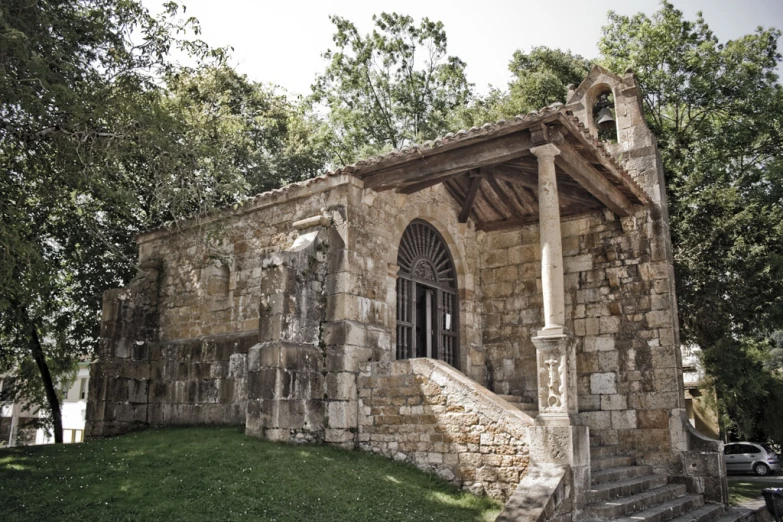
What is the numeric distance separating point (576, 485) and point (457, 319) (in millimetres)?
4963

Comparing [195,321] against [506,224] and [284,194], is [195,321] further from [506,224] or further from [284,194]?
[506,224]

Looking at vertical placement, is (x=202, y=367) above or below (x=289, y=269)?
below

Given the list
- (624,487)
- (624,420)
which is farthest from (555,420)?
(624,420)

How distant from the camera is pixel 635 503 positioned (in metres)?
7.88

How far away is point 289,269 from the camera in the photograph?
9359 mm

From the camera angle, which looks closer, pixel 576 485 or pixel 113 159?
pixel 576 485

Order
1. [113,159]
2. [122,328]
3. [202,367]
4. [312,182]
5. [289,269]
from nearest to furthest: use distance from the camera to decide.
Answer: [113,159] < [289,269] < [312,182] < [202,367] < [122,328]

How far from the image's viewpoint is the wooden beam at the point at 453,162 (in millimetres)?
8844

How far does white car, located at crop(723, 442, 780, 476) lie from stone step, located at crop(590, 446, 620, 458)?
1273 centimetres

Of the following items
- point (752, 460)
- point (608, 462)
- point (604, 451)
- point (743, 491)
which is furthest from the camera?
point (752, 460)

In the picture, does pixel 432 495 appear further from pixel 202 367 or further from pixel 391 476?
pixel 202 367

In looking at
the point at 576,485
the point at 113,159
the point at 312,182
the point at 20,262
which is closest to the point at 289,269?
the point at 312,182

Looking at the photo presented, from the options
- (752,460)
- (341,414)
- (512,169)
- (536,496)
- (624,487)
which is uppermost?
(512,169)

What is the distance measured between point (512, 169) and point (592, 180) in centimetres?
122
